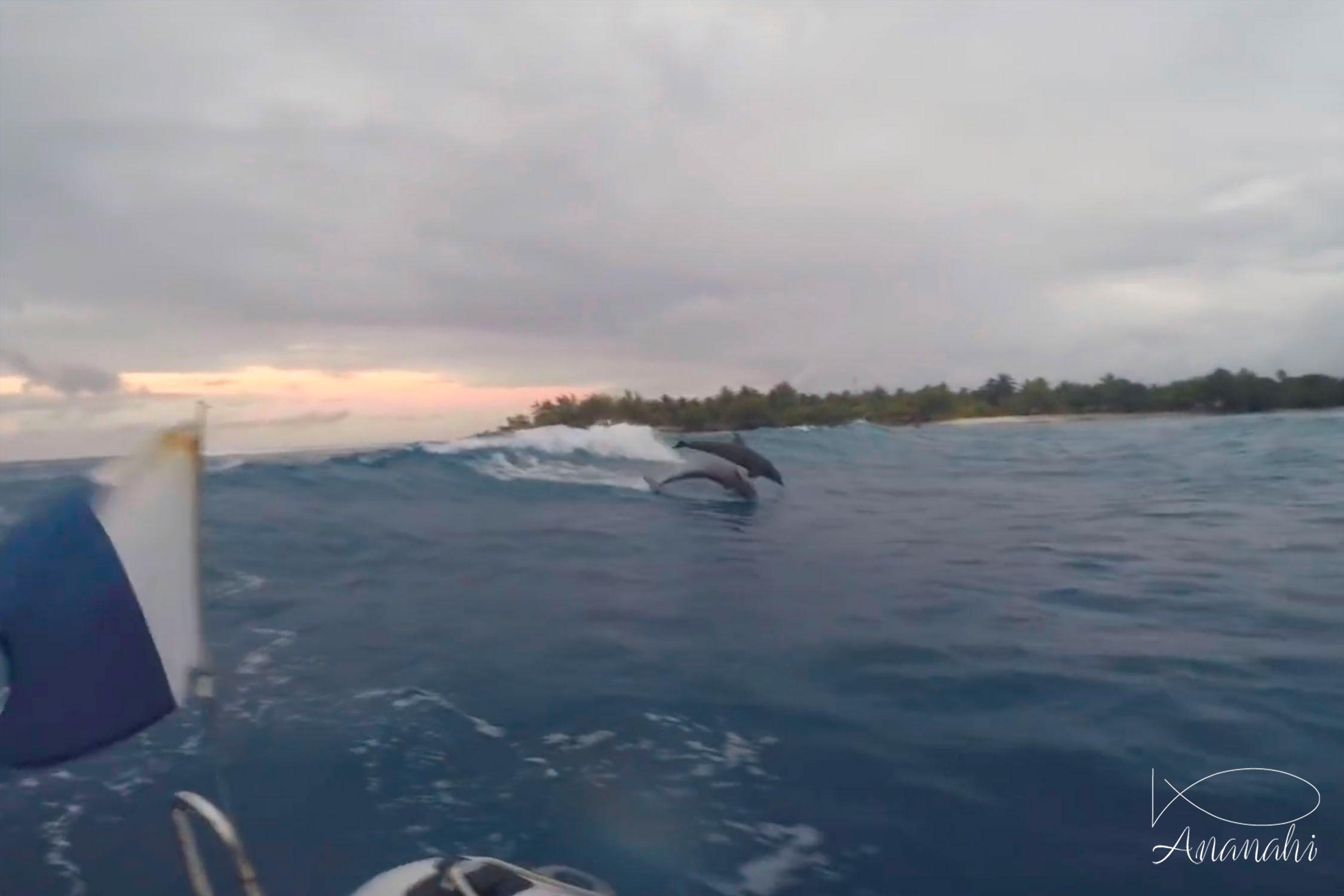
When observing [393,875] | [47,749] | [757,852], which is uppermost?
[47,749]

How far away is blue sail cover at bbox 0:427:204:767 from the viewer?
3229 mm

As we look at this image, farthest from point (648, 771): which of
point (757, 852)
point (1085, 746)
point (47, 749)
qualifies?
point (47, 749)

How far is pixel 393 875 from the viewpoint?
358cm

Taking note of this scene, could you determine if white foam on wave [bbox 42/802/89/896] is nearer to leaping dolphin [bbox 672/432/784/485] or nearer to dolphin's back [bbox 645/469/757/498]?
leaping dolphin [bbox 672/432/784/485]

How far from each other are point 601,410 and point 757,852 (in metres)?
30.0

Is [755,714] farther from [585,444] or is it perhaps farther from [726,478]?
[585,444]

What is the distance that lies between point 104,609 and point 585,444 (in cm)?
2473

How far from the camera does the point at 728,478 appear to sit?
18.2 metres

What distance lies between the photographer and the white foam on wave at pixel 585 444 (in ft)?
87.0

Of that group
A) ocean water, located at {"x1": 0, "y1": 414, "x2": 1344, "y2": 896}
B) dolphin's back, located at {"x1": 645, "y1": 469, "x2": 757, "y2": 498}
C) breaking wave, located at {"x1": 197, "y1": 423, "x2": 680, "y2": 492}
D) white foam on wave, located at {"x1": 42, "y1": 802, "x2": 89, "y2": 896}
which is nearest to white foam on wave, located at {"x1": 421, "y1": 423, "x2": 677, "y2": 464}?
breaking wave, located at {"x1": 197, "y1": 423, "x2": 680, "y2": 492}

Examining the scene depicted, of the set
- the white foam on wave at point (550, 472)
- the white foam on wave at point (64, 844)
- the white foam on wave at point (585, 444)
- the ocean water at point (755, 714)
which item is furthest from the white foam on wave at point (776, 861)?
the white foam on wave at point (585, 444)

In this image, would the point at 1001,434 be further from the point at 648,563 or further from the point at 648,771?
the point at 648,771

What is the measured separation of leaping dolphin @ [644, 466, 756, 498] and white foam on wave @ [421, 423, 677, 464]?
6044mm

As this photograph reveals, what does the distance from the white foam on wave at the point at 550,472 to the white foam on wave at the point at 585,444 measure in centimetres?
135
